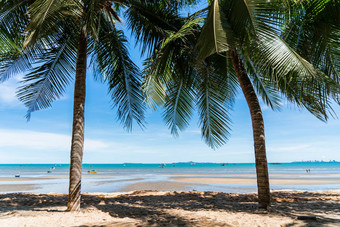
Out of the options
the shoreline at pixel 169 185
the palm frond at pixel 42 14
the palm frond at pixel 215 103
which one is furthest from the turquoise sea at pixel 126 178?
the palm frond at pixel 42 14

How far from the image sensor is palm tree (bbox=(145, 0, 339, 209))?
3.75 metres

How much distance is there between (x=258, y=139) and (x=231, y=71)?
8.65 ft

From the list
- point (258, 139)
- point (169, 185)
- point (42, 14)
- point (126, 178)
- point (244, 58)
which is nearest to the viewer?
point (42, 14)

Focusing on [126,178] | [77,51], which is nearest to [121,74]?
[77,51]

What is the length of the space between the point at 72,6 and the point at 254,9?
3368mm

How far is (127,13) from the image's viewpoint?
6211 mm

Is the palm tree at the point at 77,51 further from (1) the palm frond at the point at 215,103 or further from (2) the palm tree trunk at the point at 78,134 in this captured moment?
(1) the palm frond at the point at 215,103

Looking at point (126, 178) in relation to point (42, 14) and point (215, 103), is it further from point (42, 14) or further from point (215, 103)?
point (42, 14)

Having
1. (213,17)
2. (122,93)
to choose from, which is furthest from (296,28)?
Result: (122,93)

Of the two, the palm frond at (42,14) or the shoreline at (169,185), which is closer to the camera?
the palm frond at (42,14)

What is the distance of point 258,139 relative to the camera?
17.9ft

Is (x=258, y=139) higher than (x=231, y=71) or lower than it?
lower

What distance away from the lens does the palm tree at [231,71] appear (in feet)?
12.3

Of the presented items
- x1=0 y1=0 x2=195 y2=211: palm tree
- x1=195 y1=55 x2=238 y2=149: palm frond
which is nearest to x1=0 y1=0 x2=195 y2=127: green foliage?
x1=0 y1=0 x2=195 y2=211: palm tree
